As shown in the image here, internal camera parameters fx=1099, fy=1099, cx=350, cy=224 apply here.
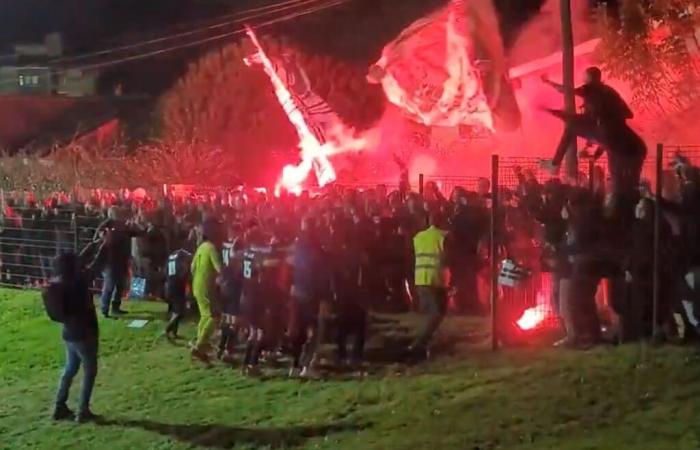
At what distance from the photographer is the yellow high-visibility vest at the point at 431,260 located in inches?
516

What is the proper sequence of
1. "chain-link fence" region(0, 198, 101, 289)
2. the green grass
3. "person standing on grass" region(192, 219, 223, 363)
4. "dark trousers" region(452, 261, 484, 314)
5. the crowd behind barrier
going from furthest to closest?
"chain-link fence" region(0, 198, 101, 289) < "dark trousers" region(452, 261, 484, 314) < "person standing on grass" region(192, 219, 223, 363) < the crowd behind barrier < the green grass

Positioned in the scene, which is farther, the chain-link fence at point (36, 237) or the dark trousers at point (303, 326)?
the chain-link fence at point (36, 237)

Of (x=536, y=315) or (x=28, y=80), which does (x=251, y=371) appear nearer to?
(x=536, y=315)

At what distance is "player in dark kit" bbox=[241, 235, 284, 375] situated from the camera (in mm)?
13305

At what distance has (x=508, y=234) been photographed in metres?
14.1

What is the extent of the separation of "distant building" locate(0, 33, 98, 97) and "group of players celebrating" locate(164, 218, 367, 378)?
1820 inches

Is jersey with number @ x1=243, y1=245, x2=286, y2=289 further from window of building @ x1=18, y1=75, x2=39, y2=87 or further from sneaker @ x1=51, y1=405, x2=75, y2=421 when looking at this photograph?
window of building @ x1=18, y1=75, x2=39, y2=87

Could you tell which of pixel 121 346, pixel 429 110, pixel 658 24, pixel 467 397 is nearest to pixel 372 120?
pixel 429 110

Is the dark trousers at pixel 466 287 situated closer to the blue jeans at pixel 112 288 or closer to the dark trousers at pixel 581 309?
the dark trousers at pixel 581 309

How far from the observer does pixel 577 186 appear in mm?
13477

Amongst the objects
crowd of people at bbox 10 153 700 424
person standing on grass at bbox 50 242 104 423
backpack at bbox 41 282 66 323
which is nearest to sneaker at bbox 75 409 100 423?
person standing on grass at bbox 50 242 104 423

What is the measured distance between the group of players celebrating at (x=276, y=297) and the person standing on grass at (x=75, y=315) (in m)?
2.11

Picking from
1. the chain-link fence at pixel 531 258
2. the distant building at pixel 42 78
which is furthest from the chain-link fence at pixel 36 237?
the distant building at pixel 42 78

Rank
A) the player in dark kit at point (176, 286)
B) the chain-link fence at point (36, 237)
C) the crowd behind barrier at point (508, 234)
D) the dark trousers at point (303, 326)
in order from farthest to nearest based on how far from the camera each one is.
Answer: the chain-link fence at point (36, 237) < the player in dark kit at point (176, 286) < the dark trousers at point (303, 326) < the crowd behind barrier at point (508, 234)
